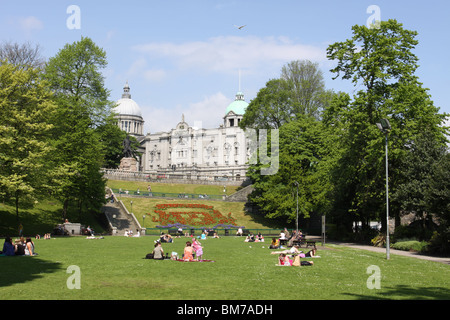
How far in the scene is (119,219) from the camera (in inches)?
2277

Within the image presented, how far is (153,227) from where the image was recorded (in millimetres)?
59156

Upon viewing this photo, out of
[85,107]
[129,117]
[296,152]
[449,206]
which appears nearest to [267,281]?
[449,206]

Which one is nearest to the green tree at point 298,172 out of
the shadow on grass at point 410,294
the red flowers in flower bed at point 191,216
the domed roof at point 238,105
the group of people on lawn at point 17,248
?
the red flowers in flower bed at point 191,216

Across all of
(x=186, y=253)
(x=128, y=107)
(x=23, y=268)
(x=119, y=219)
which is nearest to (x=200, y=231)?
(x=119, y=219)

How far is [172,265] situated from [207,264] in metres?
1.73

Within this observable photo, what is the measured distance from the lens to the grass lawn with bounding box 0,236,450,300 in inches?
520

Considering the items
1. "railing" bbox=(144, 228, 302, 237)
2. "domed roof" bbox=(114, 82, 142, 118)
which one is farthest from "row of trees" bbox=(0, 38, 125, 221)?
"domed roof" bbox=(114, 82, 142, 118)

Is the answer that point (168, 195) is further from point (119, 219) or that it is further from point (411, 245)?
point (411, 245)

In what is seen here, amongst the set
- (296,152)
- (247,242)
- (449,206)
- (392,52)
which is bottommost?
(247,242)

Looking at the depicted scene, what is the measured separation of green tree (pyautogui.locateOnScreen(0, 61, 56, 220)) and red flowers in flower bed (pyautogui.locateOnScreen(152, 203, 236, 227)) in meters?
23.4

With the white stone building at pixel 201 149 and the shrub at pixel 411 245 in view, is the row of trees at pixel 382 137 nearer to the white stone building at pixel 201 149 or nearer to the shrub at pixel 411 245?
the shrub at pixel 411 245

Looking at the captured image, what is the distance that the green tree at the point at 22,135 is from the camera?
3822cm

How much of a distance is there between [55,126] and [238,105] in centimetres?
10239
